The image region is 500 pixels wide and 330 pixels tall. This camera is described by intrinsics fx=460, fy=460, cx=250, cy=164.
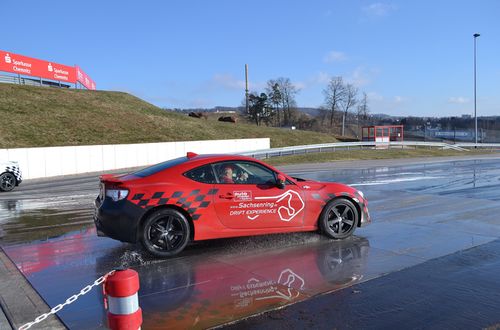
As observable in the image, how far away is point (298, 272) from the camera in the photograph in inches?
220

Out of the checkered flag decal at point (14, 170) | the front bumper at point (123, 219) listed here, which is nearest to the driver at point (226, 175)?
the front bumper at point (123, 219)

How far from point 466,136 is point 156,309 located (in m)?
58.8

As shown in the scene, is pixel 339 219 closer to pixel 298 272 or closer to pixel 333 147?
pixel 298 272

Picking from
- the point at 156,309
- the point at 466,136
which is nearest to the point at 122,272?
the point at 156,309

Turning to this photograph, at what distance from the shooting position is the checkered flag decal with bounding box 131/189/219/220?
6078 mm

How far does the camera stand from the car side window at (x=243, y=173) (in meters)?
6.68

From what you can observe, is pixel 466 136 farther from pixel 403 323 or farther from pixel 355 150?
pixel 403 323

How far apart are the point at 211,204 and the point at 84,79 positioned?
171ft

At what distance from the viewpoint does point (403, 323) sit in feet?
13.4

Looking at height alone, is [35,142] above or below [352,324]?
above

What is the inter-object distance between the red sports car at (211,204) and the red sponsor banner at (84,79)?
156ft

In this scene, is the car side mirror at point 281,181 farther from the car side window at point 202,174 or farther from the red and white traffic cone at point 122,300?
the red and white traffic cone at point 122,300

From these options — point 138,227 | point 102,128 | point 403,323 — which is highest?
point 102,128

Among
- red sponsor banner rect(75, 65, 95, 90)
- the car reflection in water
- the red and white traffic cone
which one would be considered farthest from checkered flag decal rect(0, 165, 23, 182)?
red sponsor banner rect(75, 65, 95, 90)
